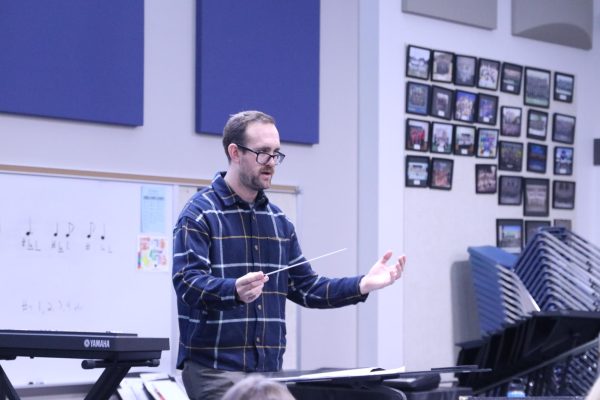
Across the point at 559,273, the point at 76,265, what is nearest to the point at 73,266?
the point at 76,265

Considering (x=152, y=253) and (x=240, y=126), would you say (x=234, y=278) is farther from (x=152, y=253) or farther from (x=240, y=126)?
(x=152, y=253)

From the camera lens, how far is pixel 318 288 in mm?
3203

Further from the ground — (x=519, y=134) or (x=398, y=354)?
(x=519, y=134)

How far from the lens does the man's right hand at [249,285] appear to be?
2.66 meters

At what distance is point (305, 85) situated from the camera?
541cm

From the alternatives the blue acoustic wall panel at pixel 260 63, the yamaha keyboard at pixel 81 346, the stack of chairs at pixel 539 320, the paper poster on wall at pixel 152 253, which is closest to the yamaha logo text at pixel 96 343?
the yamaha keyboard at pixel 81 346

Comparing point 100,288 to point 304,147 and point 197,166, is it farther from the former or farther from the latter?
point 304,147

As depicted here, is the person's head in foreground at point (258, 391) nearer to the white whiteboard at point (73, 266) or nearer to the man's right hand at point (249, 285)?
the man's right hand at point (249, 285)

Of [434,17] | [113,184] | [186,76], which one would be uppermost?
[434,17]

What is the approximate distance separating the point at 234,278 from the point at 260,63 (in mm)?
2414

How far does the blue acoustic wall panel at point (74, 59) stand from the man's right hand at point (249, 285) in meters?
2.15

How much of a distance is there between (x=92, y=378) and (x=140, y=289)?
0.48 meters

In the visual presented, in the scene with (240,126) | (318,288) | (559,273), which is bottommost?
(559,273)

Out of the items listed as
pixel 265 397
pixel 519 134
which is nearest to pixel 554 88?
pixel 519 134
